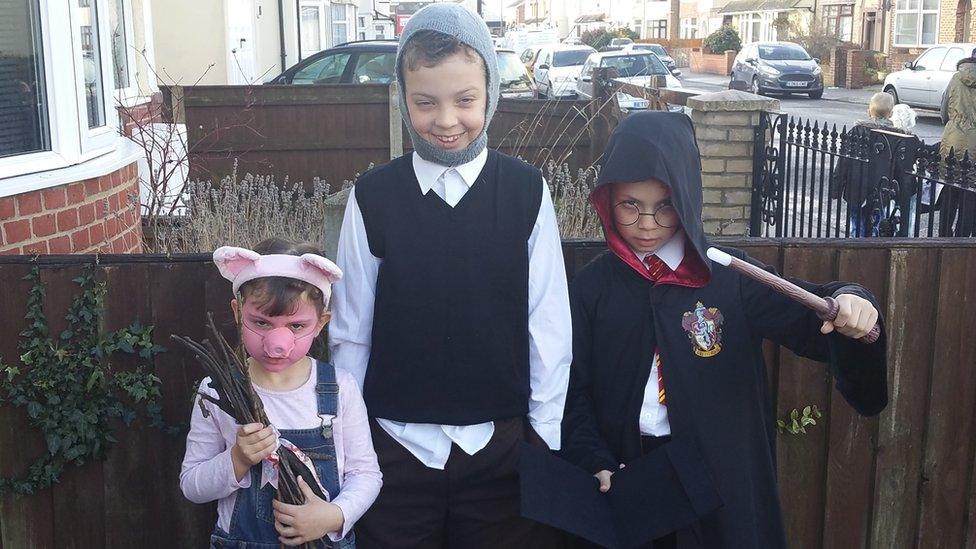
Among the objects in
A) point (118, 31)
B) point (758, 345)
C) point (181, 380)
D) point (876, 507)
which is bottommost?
point (876, 507)

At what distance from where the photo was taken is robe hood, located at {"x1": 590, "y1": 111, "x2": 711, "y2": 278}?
229 cm

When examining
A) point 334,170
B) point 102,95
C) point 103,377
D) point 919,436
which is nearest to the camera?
point 103,377

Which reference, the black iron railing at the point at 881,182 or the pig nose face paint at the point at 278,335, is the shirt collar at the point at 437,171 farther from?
the black iron railing at the point at 881,182

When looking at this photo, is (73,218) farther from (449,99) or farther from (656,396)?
(656,396)

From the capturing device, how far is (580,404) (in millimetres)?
2523

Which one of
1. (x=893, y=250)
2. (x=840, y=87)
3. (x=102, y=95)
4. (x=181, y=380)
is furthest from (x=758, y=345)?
(x=840, y=87)

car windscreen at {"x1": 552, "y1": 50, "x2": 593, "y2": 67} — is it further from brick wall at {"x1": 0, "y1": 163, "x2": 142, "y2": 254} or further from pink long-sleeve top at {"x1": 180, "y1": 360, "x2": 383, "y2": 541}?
pink long-sleeve top at {"x1": 180, "y1": 360, "x2": 383, "y2": 541}

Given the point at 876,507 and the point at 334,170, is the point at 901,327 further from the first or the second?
the point at 334,170

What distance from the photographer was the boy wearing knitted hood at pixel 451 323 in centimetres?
237

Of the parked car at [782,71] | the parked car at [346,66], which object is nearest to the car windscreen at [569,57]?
the parked car at [782,71]

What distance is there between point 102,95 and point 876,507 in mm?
3817

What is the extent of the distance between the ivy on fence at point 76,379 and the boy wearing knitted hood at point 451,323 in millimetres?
789

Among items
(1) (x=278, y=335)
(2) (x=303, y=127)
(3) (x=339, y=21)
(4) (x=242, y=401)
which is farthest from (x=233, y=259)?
(3) (x=339, y=21)

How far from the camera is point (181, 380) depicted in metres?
2.95
